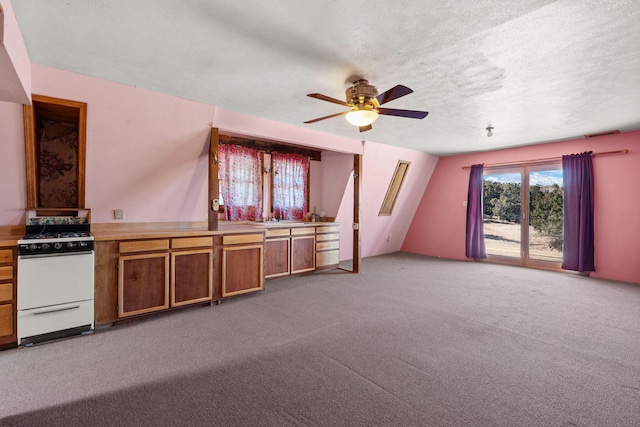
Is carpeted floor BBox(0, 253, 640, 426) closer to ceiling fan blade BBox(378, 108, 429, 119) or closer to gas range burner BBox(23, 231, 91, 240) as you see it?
gas range burner BBox(23, 231, 91, 240)

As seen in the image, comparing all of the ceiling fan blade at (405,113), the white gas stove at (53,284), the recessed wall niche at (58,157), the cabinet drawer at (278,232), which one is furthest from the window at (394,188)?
the white gas stove at (53,284)

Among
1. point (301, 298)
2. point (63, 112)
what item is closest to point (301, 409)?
point (301, 298)

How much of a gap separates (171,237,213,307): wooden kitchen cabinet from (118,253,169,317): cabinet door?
0.10m

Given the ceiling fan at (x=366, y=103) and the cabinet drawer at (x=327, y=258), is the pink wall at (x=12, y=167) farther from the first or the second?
the cabinet drawer at (x=327, y=258)

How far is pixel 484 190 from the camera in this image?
6.48 meters

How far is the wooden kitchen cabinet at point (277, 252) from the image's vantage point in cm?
464

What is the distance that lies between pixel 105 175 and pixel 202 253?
4.30ft

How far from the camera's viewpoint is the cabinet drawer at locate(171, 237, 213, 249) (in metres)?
3.22

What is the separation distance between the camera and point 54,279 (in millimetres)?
2512

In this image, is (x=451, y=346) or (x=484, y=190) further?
(x=484, y=190)

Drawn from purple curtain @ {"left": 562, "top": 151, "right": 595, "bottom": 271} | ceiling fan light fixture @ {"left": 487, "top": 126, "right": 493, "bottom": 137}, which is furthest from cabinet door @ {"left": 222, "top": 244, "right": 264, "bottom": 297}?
purple curtain @ {"left": 562, "top": 151, "right": 595, "bottom": 271}

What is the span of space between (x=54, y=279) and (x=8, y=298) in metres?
0.30

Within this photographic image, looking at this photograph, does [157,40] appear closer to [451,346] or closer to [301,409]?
[301,409]

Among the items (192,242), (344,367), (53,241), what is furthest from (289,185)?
(344,367)
